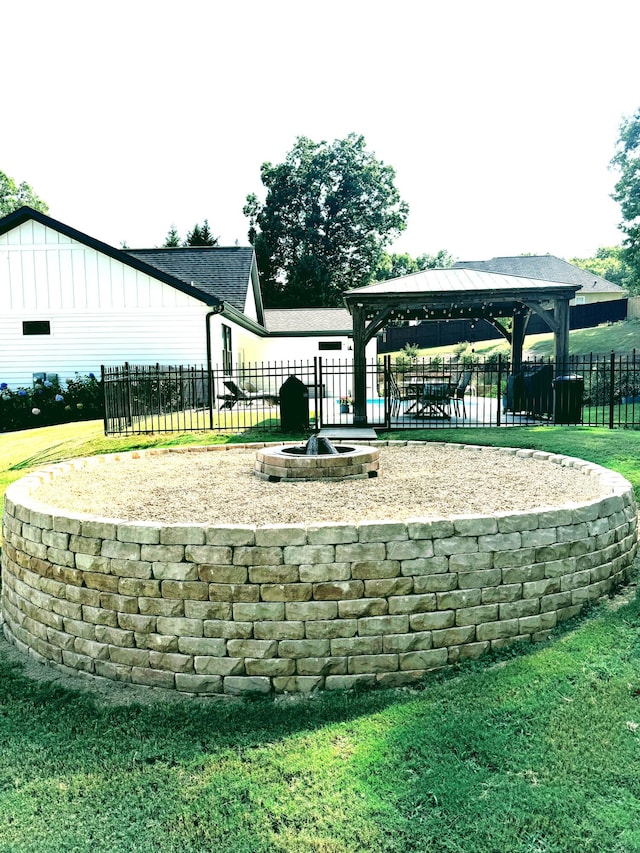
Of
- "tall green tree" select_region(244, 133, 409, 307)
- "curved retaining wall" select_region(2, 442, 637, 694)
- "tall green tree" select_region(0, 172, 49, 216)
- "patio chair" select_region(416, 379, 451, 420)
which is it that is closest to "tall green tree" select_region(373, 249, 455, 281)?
"tall green tree" select_region(244, 133, 409, 307)

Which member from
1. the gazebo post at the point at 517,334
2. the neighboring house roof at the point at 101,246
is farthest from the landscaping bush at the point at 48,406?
the gazebo post at the point at 517,334

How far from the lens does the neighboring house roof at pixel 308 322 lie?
89.0ft

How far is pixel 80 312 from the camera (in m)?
18.0

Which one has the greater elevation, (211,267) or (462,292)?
(211,267)

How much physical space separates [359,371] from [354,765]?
10.4m

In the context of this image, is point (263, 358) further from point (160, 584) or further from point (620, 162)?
point (160, 584)

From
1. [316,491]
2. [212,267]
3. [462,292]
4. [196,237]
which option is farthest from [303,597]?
[196,237]

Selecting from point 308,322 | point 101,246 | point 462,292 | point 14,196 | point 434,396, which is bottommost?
point 434,396

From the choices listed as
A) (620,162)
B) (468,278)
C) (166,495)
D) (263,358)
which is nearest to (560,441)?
(468,278)

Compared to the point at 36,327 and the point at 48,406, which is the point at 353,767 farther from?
the point at 36,327

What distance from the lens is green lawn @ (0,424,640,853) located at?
2850 millimetres

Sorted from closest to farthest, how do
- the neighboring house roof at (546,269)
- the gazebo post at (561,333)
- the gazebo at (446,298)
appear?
1. the gazebo at (446,298)
2. the gazebo post at (561,333)
3. the neighboring house roof at (546,269)

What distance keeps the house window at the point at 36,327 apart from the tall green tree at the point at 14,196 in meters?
32.5

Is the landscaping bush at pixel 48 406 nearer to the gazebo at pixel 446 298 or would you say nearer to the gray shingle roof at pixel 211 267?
the gray shingle roof at pixel 211 267
